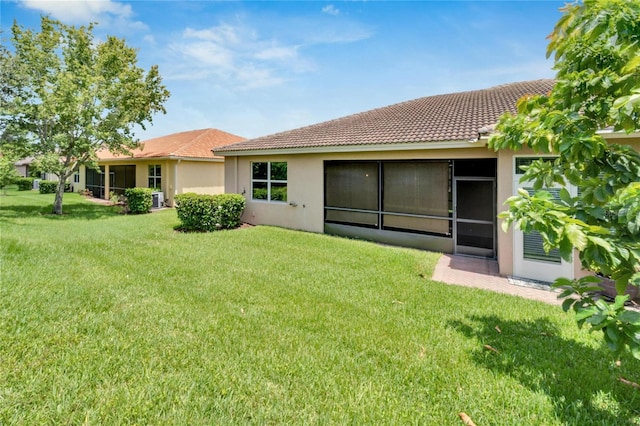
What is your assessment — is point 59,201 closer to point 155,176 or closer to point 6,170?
point 6,170

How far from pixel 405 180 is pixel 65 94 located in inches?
667

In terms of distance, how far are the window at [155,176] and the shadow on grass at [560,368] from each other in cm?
2245

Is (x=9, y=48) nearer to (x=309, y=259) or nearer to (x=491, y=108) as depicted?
(x=309, y=259)

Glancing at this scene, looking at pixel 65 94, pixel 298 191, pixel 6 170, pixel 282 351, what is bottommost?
pixel 282 351

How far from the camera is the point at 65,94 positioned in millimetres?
15344

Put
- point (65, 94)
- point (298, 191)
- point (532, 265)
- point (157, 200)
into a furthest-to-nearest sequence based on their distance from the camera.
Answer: point (157, 200) → point (65, 94) → point (298, 191) → point (532, 265)

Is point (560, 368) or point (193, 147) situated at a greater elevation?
point (193, 147)

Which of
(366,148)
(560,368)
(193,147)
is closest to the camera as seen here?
(560,368)

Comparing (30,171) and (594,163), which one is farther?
(30,171)

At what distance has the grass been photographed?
9.58ft

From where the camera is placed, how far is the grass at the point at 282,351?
2920 mm

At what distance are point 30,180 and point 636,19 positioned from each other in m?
52.3

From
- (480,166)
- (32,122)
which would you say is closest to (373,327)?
(480,166)

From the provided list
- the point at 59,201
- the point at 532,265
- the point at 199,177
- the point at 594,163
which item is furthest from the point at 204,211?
the point at 594,163
